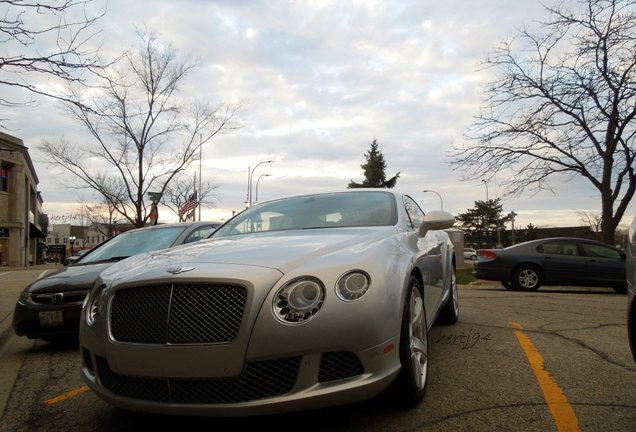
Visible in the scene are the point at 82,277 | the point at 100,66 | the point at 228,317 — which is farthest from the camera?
the point at 100,66

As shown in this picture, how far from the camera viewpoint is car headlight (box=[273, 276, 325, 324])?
7.81ft

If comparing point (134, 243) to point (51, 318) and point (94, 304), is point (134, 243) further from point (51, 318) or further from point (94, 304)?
point (94, 304)

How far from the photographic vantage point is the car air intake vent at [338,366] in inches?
94.0

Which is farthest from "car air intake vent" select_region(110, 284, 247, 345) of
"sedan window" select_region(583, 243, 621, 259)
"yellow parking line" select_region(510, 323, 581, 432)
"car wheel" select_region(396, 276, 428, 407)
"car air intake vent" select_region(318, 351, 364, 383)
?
"sedan window" select_region(583, 243, 621, 259)

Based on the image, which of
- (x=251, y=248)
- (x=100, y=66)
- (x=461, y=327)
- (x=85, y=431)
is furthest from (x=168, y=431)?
(x=100, y=66)

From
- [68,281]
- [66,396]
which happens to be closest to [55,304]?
[68,281]

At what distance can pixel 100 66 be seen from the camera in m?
6.35

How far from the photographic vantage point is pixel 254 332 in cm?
234

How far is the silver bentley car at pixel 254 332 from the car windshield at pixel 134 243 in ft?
11.0

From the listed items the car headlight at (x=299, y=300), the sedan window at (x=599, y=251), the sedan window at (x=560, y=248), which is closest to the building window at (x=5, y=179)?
the sedan window at (x=560, y=248)

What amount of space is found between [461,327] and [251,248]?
134 inches

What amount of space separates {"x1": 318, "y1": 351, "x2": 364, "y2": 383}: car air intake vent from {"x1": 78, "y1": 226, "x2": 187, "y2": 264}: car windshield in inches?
168

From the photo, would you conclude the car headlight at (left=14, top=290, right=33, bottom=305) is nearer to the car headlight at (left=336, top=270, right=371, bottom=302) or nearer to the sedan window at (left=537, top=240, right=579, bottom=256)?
the car headlight at (left=336, top=270, right=371, bottom=302)

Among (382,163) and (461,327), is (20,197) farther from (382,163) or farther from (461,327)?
(461,327)
